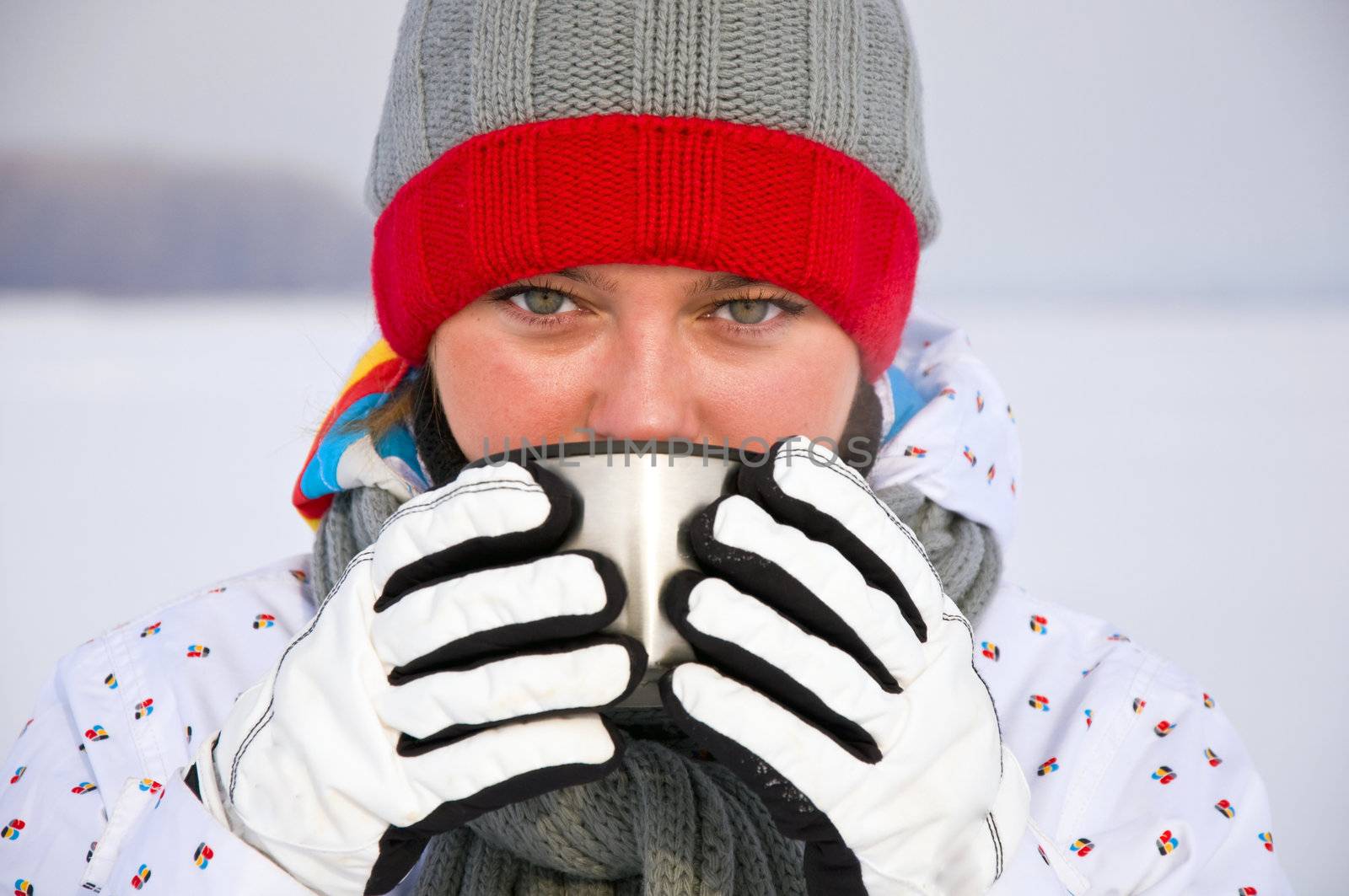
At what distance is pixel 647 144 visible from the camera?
1055 millimetres

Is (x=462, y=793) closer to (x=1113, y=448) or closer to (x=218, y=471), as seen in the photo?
(x=218, y=471)

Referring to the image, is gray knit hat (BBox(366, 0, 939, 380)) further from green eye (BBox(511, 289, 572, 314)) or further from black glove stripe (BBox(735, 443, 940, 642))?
black glove stripe (BBox(735, 443, 940, 642))

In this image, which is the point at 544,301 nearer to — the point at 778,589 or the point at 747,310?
the point at 747,310

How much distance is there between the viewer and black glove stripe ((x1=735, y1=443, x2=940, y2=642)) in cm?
78

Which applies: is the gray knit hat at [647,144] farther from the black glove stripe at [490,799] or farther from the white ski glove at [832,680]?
the black glove stripe at [490,799]

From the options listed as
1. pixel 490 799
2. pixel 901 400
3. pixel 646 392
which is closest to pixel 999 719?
pixel 901 400

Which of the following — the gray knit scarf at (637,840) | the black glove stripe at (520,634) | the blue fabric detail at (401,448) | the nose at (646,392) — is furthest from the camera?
the blue fabric detail at (401,448)

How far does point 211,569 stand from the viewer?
2.20 meters

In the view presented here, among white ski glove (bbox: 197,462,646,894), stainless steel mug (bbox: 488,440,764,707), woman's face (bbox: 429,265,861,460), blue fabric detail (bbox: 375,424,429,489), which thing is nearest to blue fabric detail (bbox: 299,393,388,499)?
blue fabric detail (bbox: 375,424,429,489)

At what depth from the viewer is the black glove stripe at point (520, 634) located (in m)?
0.73

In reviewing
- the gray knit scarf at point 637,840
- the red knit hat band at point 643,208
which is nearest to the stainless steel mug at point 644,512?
the gray knit scarf at point 637,840

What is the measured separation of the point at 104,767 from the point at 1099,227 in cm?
256

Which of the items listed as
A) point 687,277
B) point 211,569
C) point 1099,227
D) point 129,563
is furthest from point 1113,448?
point 129,563

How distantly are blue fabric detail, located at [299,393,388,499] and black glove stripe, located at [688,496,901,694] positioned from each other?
0.65 meters
